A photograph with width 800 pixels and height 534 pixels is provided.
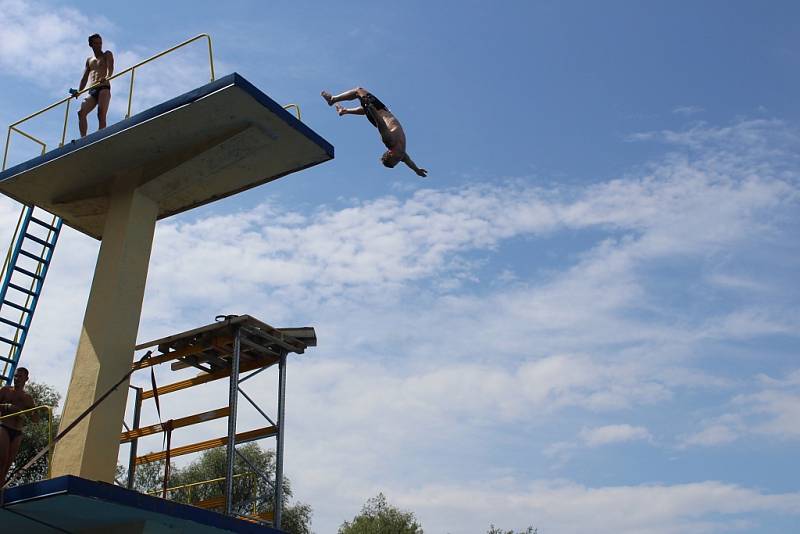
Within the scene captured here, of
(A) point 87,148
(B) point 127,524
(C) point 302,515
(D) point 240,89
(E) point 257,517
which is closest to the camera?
(B) point 127,524

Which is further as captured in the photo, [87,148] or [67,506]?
[87,148]

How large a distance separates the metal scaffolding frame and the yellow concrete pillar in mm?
1295

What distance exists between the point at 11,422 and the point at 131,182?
15.2 feet

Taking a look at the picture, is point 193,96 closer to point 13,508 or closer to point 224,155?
point 224,155

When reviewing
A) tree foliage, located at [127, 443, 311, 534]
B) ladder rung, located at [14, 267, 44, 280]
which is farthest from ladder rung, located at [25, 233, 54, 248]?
tree foliage, located at [127, 443, 311, 534]

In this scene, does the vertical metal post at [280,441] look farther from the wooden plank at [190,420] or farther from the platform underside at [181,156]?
the platform underside at [181,156]

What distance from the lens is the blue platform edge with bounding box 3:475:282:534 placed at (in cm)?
1034

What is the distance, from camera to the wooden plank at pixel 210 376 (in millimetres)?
15234

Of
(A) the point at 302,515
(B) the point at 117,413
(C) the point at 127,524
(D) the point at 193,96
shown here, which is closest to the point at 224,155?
(D) the point at 193,96

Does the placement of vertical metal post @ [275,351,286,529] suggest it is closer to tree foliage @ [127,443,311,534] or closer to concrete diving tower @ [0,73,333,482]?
concrete diving tower @ [0,73,333,482]

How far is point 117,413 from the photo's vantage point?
12820 millimetres

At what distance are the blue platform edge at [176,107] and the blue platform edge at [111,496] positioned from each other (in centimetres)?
570

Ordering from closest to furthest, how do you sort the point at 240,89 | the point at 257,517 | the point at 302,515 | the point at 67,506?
the point at 67,506, the point at 240,89, the point at 257,517, the point at 302,515

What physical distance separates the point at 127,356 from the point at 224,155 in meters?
3.61
